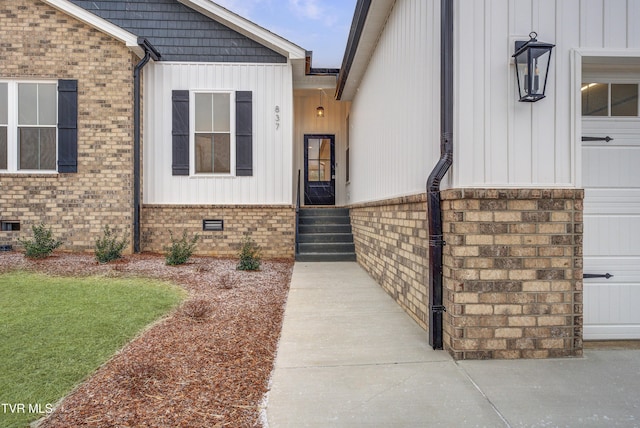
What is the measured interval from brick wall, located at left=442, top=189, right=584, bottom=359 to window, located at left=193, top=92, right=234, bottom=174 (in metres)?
6.75

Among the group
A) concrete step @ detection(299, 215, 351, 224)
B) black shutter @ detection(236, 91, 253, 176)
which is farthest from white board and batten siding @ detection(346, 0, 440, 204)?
black shutter @ detection(236, 91, 253, 176)

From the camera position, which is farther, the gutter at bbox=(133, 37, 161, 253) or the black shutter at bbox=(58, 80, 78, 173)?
the gutter at bbox=(133, 37, 161, 253)

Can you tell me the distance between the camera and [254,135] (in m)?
8.86

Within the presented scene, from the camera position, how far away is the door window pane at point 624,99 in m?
3.36

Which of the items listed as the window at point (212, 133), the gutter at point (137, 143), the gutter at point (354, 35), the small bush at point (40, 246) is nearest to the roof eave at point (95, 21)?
the gutter at point (137, 143)

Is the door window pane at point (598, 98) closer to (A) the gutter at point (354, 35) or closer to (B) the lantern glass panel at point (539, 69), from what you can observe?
(B) the lantern glass panel at point (539, 69)

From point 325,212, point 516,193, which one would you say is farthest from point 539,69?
point 325,212

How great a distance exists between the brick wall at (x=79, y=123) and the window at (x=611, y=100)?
775cm

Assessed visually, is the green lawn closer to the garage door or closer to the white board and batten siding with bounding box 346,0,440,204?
the white board and batten siding with bounding box 346,0,440,204

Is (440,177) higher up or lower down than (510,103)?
lower down

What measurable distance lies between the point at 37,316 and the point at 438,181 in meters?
3.97

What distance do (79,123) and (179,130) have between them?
74.8 inches

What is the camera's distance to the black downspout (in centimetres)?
302

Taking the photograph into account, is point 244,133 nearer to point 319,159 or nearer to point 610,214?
point 319,159
